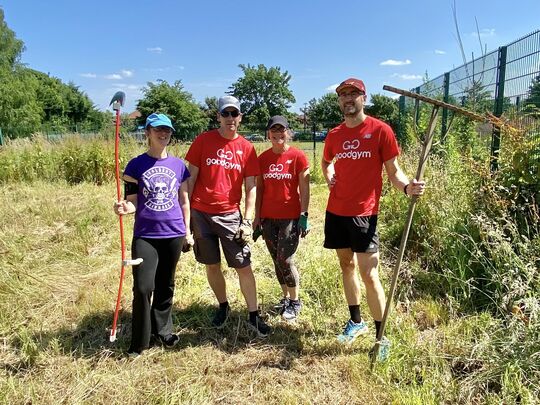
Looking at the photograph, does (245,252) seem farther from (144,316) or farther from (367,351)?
(367,351)

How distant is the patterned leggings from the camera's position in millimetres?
3258

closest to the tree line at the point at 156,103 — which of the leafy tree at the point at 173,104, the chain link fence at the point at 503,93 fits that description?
the leafy tree at the point at 173,104

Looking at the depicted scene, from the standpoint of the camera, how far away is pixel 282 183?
323 cm

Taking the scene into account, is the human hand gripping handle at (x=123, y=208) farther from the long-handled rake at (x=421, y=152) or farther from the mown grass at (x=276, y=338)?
the long-handled rake at (x=421, y=152)

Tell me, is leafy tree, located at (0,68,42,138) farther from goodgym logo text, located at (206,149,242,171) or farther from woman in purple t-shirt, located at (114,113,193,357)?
goodgym logo text, located at (206,149,242,171)

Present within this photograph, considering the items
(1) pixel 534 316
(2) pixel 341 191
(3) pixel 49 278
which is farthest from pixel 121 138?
(1) pixel 534 316

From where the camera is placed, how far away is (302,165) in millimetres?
3260

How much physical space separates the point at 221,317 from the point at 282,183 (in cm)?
127

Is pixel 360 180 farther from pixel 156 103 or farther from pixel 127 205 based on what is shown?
pixel 156 103

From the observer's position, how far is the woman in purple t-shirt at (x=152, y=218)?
280 centimetres

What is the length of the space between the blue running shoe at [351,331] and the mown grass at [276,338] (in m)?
0.06

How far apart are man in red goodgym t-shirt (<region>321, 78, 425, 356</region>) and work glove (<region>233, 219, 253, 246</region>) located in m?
0.62

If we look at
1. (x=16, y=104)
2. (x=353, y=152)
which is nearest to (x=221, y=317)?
(x=353, y=152)

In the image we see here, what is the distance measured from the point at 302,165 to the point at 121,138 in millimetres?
8433
